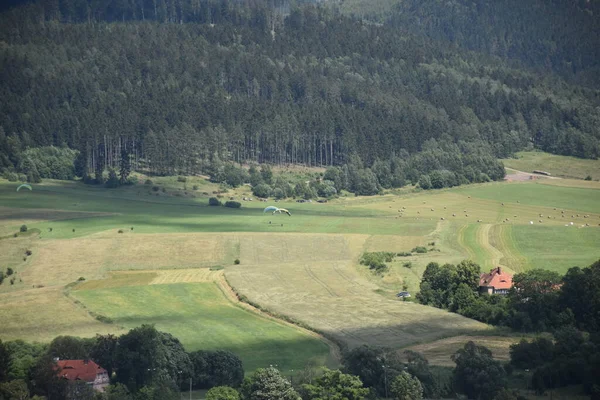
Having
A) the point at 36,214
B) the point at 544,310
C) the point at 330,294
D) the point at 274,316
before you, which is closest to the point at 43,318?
the point at 274,316

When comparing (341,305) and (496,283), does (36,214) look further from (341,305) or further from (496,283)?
(496,283)

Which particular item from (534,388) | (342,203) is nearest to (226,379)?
(534,388)

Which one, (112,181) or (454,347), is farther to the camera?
(112,181)

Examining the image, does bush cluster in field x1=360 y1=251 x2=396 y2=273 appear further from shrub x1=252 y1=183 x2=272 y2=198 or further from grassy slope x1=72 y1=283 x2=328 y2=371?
shrub x1=252 y1=183 x2=272 y2=198

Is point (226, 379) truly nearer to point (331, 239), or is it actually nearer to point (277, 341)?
point (277, 341)

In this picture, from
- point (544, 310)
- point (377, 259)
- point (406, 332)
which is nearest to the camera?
point (406, 332)

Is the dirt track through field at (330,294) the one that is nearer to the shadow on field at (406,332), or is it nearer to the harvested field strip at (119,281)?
the shadow on field at (406,332)
